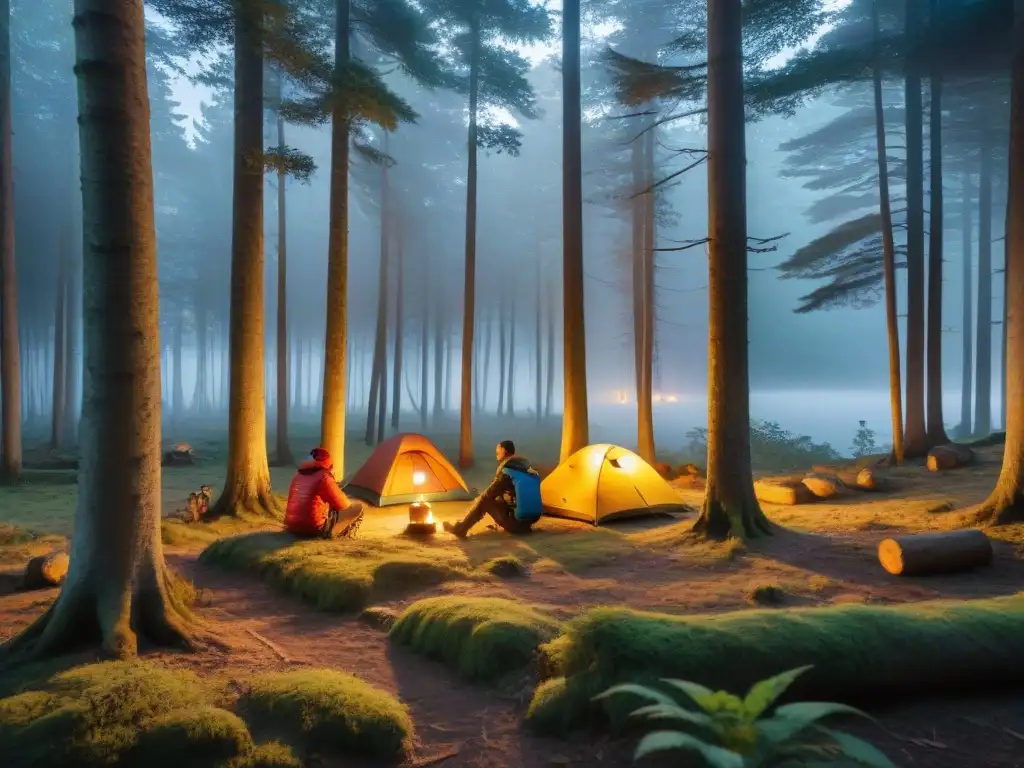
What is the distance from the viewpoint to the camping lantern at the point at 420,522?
29.0ft

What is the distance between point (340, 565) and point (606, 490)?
481 cm

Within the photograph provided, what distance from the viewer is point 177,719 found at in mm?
3047

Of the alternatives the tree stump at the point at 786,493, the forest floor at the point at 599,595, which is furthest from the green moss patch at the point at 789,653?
the tree stump at the point at 786,493

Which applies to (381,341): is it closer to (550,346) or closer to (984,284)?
(550,346)

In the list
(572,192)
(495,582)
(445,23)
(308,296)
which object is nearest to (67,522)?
(495,582)

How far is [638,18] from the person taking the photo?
1902 centimetres

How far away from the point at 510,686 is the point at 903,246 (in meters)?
15.6

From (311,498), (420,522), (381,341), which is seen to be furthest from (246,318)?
(381,341)

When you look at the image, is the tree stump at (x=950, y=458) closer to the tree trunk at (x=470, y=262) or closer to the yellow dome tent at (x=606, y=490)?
the yellow dome tent at (x=606, y=490)

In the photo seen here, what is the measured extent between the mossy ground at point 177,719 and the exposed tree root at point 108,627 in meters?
0.41

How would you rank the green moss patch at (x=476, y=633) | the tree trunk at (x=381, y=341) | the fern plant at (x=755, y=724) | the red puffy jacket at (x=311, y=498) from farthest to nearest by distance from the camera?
the tree trunk at (x=381, y=341)
the red puffy jacket at (x=311, y=498)
the green moss patch at (x=476, y=633)
the fern plant at (x=755, y=724)

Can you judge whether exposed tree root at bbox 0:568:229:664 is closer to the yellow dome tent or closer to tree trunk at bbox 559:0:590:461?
the yellow dome tent

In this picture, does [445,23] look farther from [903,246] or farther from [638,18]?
[903,246]

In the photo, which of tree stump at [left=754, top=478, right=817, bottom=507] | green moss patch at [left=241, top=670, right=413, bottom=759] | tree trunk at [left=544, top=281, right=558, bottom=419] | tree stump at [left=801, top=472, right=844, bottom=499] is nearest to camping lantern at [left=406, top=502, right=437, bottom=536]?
green moss patch at [left=241, top=670, right=413, bottom=759]
